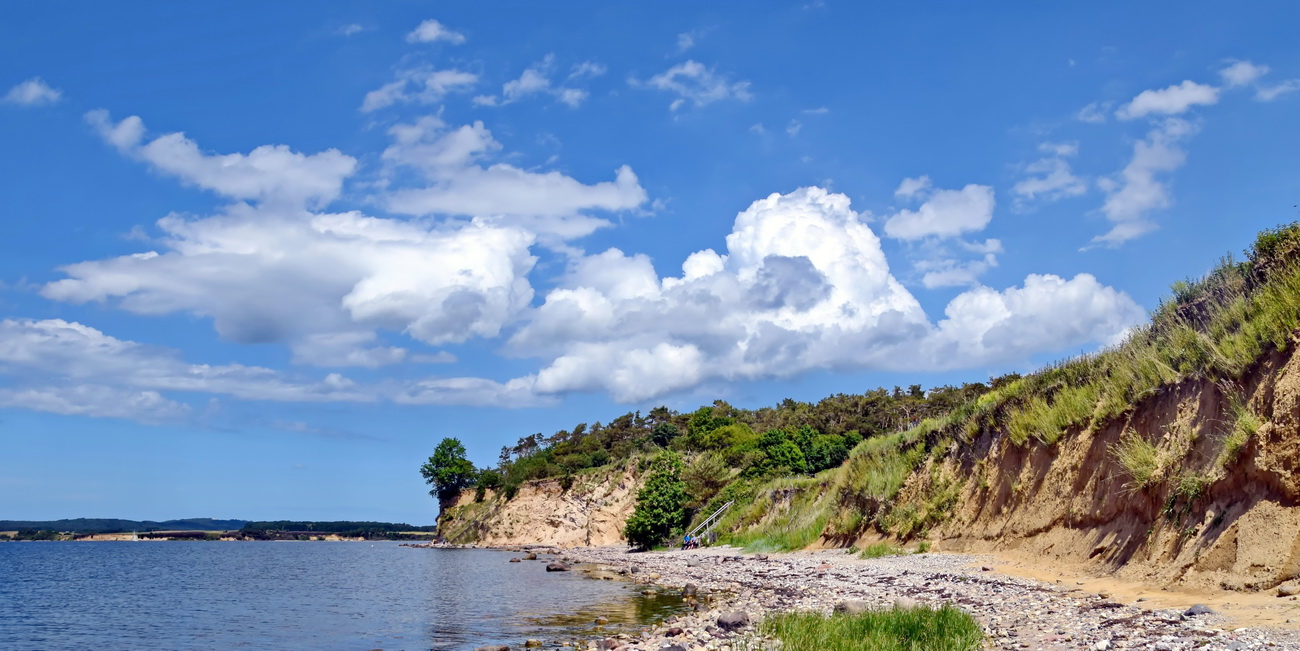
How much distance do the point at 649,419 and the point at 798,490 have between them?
66780mm

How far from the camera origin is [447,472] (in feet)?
302

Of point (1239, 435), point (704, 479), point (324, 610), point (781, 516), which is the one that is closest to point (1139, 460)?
point (1239, 435)

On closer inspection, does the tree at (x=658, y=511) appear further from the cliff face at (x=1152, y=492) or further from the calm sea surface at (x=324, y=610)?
the cliff face at (x=1152, y=492)

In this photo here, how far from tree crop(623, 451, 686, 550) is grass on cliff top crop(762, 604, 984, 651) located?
36656 millimetres

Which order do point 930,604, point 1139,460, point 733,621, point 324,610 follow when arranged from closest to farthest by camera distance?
point 930,604, point 733,621, point 1139,460, point 324,610

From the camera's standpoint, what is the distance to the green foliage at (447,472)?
92.4 metres

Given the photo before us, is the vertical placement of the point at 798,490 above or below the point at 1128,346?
below

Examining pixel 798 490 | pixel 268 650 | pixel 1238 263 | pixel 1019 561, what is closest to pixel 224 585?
pixel 268 650

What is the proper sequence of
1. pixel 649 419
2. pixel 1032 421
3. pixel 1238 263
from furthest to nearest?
1. pixel 649 419
2. pixel 1032 421
3. pixel 1238 263

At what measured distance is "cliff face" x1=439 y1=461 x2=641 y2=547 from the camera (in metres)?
68.6

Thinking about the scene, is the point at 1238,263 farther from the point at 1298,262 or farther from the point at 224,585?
the point at 224,585

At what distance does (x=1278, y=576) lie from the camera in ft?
33.0

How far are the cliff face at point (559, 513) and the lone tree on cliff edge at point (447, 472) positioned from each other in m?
6.03

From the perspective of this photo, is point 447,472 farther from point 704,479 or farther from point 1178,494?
point 1178,494
